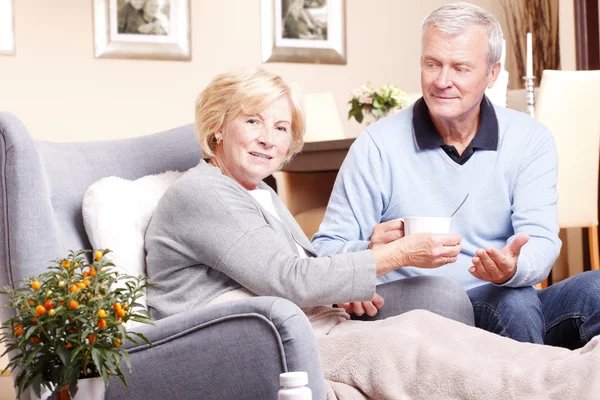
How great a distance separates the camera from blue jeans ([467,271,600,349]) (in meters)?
1.96

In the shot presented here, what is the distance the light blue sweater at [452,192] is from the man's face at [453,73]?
0.37 ft

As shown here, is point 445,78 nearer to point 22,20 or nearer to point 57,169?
point 57,169

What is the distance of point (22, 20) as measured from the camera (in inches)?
206

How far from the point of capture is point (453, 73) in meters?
2.24

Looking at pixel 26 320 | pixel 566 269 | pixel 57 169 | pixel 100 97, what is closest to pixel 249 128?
pixel 57 169

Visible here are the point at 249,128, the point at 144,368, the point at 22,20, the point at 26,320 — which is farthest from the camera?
the point at 22,20

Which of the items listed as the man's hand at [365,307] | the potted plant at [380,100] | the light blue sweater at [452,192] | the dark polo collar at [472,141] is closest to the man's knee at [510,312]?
the light blue sweater at [452,192]

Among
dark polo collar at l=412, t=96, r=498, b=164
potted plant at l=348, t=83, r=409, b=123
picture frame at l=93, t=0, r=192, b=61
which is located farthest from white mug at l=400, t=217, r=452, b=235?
picture frame at l=93, t=0, r=192, b=61

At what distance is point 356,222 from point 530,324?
50 centimetres

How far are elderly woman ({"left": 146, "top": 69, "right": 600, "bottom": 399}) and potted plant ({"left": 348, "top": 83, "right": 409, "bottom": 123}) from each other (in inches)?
97.5

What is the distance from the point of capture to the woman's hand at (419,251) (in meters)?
1.80

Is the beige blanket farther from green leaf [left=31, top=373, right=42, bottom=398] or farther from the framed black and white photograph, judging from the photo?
the framed black and white photograph

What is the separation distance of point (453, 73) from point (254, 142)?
0.63 metres

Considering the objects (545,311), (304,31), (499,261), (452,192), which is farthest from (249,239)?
(304,31)
